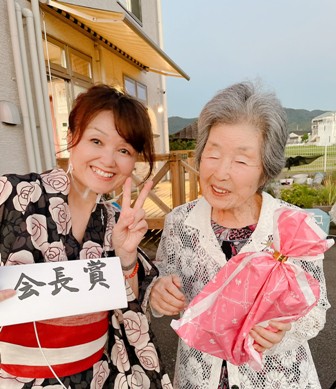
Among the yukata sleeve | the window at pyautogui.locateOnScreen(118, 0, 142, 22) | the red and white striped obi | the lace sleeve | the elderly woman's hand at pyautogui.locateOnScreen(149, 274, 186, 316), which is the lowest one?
the red and white striped obi

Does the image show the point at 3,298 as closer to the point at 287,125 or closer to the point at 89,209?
the point at 89,209

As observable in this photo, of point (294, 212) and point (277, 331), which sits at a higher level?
point (294, 212)

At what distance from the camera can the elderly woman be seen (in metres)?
1.20

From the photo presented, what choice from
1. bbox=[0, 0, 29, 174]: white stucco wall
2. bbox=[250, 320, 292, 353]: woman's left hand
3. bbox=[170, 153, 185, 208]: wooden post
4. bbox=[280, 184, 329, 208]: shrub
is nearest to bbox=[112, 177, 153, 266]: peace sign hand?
bbox=[250, 320, 292, 353]: woman's left hand

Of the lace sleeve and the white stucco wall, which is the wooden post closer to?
the white stucco wall

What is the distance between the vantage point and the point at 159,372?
4.54 feet

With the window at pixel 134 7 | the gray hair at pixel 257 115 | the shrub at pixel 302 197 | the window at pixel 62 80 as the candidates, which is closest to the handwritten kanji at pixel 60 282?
the gray hair at pixel 257 115

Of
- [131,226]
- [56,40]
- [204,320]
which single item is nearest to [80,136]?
[131,226]

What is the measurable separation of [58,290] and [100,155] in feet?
2.11

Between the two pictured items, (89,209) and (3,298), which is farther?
(89,209)

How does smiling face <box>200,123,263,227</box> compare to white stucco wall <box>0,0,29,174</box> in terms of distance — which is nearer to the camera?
smiling face <box>200,123,263,227</box>

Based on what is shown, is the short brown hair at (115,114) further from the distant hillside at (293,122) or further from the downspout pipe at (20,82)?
the downspout pipe at (20,82)

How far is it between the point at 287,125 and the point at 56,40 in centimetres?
559

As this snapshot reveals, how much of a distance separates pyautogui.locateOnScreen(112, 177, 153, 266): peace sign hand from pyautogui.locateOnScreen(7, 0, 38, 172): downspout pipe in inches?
144
